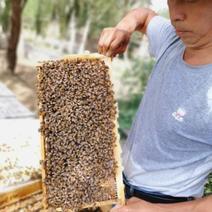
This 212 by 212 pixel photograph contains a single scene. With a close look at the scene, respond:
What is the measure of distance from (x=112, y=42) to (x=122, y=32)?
15 cm

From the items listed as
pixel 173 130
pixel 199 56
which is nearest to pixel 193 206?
pixel 173 130

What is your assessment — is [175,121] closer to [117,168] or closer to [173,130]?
[173,130]

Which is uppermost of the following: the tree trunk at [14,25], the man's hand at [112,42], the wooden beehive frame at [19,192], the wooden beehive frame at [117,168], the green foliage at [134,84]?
the man's hand at [112,42]

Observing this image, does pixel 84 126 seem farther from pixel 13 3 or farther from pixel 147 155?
pixel 13 3

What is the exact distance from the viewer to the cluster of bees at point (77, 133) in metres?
2.37

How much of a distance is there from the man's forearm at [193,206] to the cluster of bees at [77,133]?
1.19 ft

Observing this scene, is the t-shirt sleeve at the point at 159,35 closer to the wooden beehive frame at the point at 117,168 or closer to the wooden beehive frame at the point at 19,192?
the wooden beehive frame at the point at 117,168

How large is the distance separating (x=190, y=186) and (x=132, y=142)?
44 cm

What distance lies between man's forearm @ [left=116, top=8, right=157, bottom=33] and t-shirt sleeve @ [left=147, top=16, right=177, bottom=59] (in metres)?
0.10

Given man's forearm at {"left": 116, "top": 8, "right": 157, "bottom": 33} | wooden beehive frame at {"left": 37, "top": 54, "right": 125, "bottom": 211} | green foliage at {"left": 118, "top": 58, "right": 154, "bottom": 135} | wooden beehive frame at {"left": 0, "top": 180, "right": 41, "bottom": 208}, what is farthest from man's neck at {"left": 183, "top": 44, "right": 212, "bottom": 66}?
green foliage at {"left": 118, "top": 58, "right": 154, "bottom": 135}

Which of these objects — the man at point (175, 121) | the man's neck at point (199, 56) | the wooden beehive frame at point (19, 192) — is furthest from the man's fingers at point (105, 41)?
the wooden beehive frame at point (19, 192)

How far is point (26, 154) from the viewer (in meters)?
3.43

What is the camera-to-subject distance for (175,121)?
7.14 ft

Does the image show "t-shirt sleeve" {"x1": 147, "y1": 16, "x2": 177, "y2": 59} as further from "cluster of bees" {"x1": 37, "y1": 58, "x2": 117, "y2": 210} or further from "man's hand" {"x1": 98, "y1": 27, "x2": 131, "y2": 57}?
"cluster of bees" {"x1": 37, "y1": 58, "x2": 117, "y2": 210}
